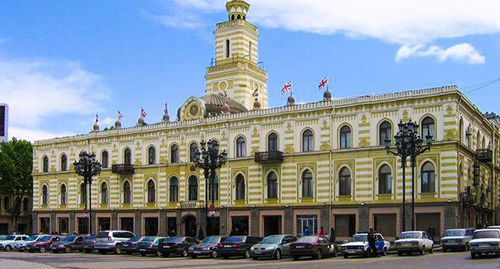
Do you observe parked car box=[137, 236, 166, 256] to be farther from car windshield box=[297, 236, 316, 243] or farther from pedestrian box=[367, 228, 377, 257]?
pedestrian box=[367, 228, 377, 257]

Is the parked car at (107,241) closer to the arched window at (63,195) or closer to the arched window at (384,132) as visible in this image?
the arched window at (384,132)

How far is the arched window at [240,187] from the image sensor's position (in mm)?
60688

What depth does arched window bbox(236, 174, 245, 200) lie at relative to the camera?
199 feet

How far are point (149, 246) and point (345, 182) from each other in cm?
1773

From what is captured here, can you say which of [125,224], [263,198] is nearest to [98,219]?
[125,224]

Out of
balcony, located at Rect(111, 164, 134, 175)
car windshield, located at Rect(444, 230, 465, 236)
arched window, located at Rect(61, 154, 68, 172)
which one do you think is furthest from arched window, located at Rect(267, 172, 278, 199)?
arched window, located at Rect(61, 154, 68, 172)

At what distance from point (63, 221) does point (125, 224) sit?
8951 millimetres

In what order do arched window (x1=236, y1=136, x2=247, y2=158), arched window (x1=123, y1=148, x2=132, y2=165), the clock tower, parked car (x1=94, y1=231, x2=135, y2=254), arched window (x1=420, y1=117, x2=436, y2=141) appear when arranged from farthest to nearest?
the clock tower → arched window (x1=123, y1=148, x2=132, y2=165) → arched window (x1=236, y1=136, x2=247, y2=158) → arched window (x1=420, y1=117, x2=436, y2=141) → parked car (x1=94, y1=231, x2=135, y2=254)

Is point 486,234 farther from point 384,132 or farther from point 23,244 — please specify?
point 23,244

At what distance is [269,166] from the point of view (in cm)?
5894

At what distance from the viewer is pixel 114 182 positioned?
69062 millimetres

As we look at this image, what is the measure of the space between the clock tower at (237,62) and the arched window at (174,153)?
1047 centimetres

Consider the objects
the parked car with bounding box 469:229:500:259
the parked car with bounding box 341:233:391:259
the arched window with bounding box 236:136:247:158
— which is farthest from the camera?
the arched window with bounding box 236:136:247:158

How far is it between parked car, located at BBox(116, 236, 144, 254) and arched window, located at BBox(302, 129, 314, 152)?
1668 centimetres
